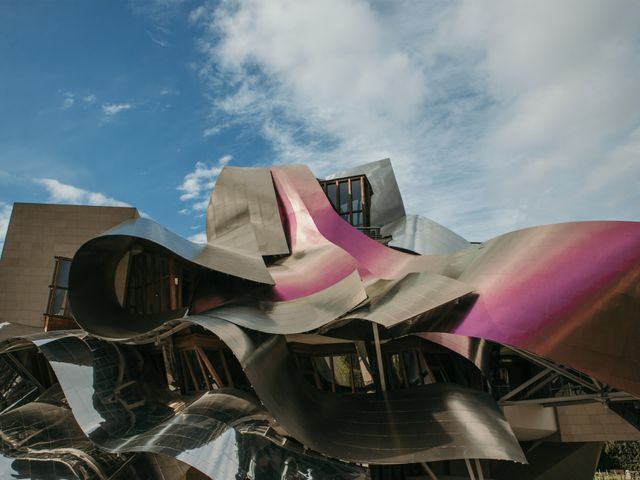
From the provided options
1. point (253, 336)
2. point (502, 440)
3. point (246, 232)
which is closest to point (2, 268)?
point (246, 232)

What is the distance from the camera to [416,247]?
96.0 feet

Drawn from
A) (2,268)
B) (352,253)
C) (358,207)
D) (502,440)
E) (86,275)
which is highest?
(358,207)

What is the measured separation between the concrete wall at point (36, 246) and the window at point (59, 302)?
295 inches

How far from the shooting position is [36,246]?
36.4m

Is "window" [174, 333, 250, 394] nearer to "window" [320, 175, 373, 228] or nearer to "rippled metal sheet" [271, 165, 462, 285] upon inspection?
"rippled metal sheet" [271, 165, 462, 285]

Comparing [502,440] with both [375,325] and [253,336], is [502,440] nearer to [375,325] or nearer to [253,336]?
[375,325]

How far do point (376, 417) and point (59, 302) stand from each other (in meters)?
21.4

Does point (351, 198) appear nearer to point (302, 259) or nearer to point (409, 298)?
point (302, 259)

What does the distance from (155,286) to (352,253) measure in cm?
792

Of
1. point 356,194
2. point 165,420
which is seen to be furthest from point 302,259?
point 356,194

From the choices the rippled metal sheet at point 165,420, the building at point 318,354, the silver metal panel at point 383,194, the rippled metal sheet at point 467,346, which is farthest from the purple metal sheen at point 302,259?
the silver metal panel at point 383,194

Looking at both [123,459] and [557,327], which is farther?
[123,459]

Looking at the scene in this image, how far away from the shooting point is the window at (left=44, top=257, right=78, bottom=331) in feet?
75.2

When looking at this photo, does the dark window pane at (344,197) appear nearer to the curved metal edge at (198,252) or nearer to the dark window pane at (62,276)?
the curved metal edge at (198,252)
